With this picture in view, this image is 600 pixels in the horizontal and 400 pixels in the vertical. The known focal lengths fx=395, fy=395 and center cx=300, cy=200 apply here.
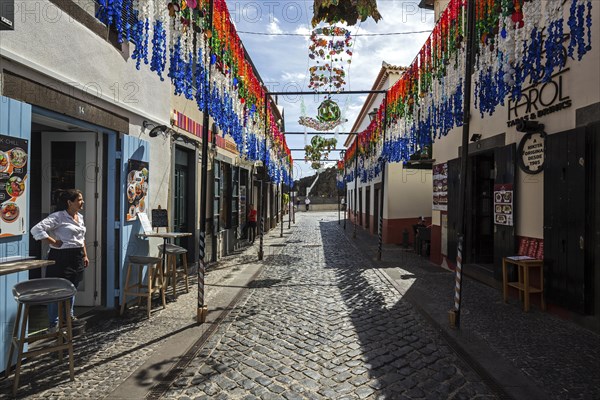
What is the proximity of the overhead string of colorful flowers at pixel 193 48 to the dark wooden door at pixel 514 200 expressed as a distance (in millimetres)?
5374

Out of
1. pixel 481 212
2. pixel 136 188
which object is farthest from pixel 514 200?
pixel 136 188

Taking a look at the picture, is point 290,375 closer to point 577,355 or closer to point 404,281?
point 577,355

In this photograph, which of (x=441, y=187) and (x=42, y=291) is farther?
(x=441, y=187)

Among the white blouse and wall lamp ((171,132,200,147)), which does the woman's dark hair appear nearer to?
the white blouse

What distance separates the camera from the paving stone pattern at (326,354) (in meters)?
3.63

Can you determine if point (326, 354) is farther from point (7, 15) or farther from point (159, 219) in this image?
point (7, 15)

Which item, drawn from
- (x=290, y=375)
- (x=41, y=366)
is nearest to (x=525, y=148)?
(x=290, y=375)

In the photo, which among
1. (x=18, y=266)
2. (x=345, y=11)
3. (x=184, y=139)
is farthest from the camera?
(x=184, y=139)

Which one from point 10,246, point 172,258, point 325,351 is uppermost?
point 10,246

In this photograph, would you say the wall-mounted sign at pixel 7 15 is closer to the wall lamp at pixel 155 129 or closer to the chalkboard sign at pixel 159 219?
the wall lamp at pixel 155 129

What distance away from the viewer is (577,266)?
545 cm

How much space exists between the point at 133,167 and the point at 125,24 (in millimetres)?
2428

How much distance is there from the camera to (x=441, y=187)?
1054cm

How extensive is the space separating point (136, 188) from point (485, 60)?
5677 millimetres
